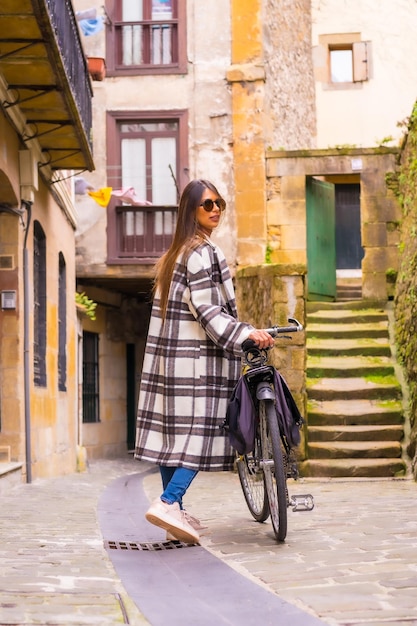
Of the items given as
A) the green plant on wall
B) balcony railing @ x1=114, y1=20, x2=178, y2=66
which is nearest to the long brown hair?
the green plant on wall

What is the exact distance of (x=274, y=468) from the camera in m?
4.58

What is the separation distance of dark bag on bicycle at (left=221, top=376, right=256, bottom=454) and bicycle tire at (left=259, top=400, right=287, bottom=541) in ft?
0.21

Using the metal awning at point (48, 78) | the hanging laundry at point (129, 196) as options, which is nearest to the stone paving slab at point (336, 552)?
the metal awning at point (48, 78)

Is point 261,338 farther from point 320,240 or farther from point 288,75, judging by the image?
point 288,75

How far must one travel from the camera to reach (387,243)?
52.0 ft

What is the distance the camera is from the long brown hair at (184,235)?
5004mm

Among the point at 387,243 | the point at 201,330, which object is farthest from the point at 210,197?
the point at 387,243

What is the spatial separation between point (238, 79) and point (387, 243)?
385 cm

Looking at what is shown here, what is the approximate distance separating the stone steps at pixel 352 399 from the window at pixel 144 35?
597 centimetres

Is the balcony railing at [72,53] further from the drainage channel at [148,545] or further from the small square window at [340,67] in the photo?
the small square window at [340,67]

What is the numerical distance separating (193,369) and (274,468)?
2.01 feet

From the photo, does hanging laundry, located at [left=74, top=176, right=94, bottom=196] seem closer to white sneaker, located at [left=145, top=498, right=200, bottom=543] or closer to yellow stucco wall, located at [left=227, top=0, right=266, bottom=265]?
yellow stucco wall, located at [left=227, top=0, right=266, bottom=265]

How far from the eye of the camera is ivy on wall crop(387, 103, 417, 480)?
10297 mm

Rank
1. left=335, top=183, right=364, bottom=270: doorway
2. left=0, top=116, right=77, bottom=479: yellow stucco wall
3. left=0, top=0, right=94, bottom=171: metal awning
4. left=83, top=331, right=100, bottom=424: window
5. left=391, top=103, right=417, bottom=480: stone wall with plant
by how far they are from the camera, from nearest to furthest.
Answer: left=0, top=0, right=94, bottom=171: metal awning, left=0, top=116, right=77, bottom=479: yellow stucco wall, left=391, top=103, right=417, bottom=480: stone wall with plant, left=83, top=331, right=100, bottom=424: window, left=335, top=183, right=364, bottom=270: doorway
